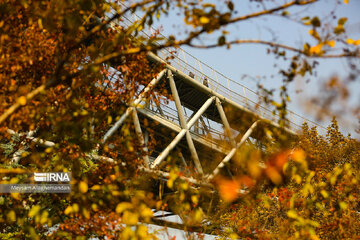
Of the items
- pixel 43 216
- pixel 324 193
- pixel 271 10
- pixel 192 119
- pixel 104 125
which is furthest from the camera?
pixel 192 119

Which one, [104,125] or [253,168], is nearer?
[253,168]

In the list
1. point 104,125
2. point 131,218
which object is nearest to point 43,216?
point 131,218

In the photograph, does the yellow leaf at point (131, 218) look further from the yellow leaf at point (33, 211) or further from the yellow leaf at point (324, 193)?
the yellow leaf at point (324, 193)

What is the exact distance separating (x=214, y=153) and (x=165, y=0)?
21080mm

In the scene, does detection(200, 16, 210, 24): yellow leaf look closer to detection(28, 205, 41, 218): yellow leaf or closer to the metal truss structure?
detection(28, 205, 41, 218): yellow leaf

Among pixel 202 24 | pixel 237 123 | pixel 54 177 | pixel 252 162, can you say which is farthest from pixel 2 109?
pixel 237 123

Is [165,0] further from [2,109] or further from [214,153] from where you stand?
[214,153]

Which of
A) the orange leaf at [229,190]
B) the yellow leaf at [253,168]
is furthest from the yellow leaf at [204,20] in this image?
the orange leaf at [229,190]

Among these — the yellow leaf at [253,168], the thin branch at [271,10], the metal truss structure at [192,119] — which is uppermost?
the metal truss structure at [192,119]

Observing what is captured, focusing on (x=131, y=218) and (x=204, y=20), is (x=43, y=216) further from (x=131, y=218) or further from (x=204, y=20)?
(x=204, y=20)

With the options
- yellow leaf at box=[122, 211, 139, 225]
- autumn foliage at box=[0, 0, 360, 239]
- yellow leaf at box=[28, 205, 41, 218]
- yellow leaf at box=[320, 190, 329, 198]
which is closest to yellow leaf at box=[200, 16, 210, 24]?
autumn foliage at box=[0, 0, 360, 239]

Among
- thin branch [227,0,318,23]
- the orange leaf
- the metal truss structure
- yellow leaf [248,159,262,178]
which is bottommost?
yellow leaf [248,159,262,178]

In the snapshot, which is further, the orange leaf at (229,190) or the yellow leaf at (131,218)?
the orange leaf at (229,190)

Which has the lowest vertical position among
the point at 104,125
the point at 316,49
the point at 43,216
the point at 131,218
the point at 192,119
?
the point at 131,218
